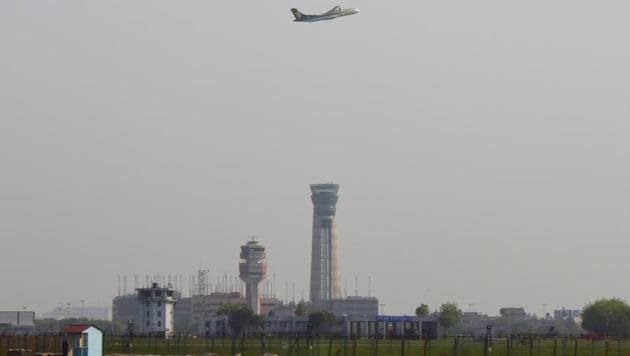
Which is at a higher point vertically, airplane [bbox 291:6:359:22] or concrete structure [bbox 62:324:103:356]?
airplane [bbox 291:6:359:22]

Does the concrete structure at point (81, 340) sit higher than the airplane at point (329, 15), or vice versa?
the airplane at point (329, 15)

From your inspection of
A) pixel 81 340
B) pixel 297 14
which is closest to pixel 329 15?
pixel 297 14

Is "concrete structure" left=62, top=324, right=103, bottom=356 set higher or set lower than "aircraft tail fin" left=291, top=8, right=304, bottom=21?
lower

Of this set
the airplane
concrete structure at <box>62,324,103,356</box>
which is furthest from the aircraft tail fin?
concrete structure at <box>62,324,103,356</box>

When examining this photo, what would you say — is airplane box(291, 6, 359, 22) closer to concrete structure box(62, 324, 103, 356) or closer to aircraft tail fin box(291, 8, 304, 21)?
aircraft tail fin box(291, 8, 304, 21)

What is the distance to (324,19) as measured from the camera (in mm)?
119875

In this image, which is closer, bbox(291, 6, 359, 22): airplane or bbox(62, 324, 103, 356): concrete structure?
bbox(62, 324, 103, 356): concrete structure

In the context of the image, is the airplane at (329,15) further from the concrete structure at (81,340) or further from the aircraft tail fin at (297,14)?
the concrete structure at (81,340)

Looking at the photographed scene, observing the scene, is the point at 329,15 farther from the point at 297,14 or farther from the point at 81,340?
the point at 81,340

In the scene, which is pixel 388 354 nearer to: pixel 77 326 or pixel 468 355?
pixel 468 355

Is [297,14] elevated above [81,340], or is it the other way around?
[297,14]

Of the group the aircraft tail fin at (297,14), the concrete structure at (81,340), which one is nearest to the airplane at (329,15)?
the aircraft tail fin at (297,14)

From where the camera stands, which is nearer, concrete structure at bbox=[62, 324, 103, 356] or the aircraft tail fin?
concrete structure at bbox=[62, 324, 103, 356]

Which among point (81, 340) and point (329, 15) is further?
point (329, 15)
